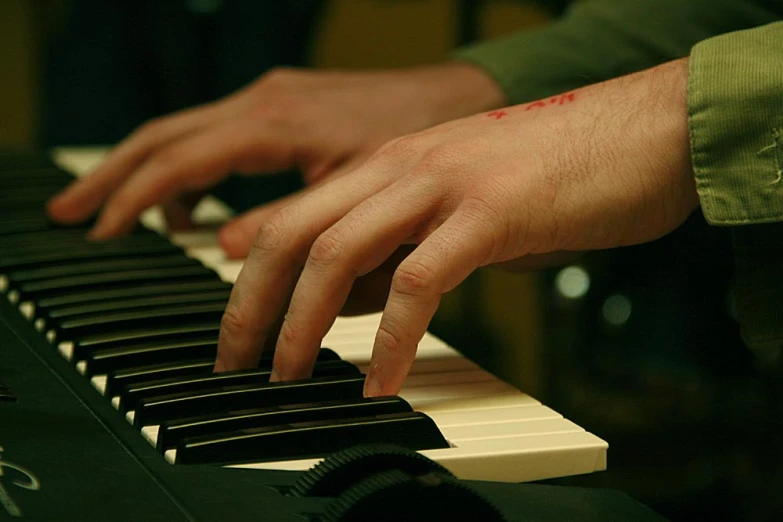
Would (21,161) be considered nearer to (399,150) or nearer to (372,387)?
(399,150)

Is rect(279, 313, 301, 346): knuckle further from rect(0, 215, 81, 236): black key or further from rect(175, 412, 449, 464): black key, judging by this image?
rect(0, 215, 81, 236): black key

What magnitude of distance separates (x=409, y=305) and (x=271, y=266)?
0.13 metres

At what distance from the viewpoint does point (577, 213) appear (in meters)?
0.82

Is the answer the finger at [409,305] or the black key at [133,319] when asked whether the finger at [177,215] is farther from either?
the finger at [409,305]

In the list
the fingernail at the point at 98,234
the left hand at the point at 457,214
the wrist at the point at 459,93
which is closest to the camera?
the left hand at the point at 457,214

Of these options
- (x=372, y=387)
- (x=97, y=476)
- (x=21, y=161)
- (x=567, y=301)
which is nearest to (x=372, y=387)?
(x=372, y=387)

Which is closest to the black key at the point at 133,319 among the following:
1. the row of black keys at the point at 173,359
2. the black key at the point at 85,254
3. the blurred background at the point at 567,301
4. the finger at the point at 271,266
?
the row of black keys at the point at 173,359

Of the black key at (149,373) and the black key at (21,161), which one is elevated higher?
the black key at (149,373)

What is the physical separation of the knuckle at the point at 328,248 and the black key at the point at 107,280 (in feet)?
0.99

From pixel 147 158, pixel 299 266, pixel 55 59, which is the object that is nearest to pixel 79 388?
pixel 299 266

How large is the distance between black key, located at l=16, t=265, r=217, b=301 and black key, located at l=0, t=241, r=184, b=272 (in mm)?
75

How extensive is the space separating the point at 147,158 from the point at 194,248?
162mm

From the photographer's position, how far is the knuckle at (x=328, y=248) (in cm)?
79

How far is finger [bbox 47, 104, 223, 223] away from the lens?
133 cm
